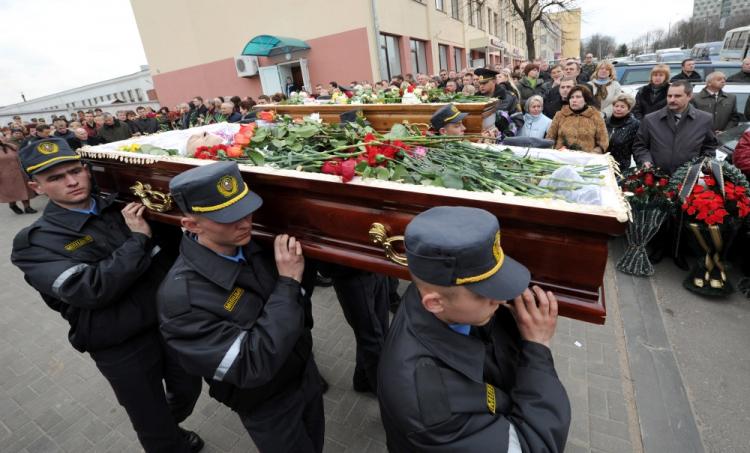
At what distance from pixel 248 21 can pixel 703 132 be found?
15.1 m

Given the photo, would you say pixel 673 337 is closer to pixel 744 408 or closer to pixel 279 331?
pixel 744 408

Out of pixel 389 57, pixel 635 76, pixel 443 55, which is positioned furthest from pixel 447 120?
pixel 443 55

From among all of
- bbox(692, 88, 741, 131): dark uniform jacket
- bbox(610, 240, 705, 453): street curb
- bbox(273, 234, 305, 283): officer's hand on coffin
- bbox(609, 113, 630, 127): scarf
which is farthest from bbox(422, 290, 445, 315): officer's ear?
bbox(692, 88, 741, 131): dark uniform jacket

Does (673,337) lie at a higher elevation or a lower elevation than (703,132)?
lower

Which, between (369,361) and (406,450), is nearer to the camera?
(406,450)

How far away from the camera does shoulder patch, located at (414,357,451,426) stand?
1.00 m

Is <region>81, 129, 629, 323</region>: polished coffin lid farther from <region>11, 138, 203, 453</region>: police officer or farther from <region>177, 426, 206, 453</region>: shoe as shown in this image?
<region>177, 426, 206, 453</region>: shoe

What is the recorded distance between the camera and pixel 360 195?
56.6 inches

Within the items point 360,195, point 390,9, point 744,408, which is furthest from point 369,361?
point 390,9

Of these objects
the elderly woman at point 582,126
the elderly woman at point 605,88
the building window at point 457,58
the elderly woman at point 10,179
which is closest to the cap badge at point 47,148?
the elderly woman at point 582,126

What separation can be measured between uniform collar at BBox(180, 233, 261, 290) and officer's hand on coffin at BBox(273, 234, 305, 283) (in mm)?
159

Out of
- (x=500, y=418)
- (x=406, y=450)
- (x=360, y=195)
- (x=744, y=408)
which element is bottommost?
(x=744, y=408)

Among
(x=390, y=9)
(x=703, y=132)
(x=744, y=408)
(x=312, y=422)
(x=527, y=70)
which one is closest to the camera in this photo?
(x=312, y=422)

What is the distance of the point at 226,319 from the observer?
141 centimetres
